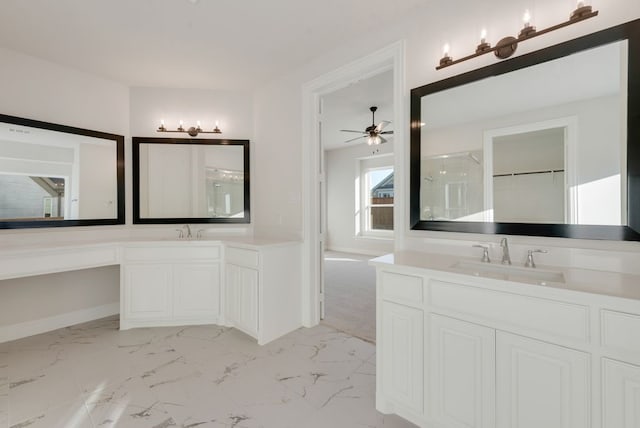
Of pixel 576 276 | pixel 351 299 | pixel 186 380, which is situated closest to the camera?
pixel 576 276

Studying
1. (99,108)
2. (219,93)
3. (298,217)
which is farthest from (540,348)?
(99,108)

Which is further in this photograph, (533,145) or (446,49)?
(446,49)

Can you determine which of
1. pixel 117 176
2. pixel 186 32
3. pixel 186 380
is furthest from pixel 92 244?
pixel 186 32

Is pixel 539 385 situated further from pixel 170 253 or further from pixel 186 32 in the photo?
pixel 186 32

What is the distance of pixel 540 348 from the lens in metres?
1.18

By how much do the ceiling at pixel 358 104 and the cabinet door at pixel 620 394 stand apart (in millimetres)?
2719

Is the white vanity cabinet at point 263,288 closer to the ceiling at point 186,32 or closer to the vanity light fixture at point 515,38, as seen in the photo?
the ceiling at point 186,32

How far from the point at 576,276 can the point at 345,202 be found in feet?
21.0

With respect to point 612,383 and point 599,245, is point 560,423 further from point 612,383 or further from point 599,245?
point 599,245

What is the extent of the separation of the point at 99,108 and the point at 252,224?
2078 millimetres

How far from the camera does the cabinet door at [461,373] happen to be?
131cm

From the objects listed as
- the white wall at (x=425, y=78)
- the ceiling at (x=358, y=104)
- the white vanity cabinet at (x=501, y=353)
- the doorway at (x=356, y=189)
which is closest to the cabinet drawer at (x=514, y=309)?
the white vanity cabinet at (x=501, y=353)

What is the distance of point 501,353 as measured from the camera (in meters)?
1.27

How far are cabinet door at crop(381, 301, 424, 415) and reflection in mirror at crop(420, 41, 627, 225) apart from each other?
74 cm
